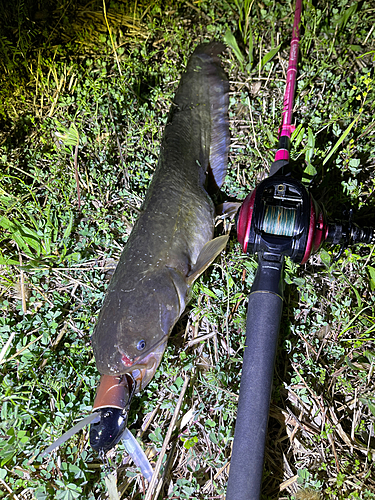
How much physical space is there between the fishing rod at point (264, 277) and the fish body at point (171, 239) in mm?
402

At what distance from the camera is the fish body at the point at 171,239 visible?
2.32m

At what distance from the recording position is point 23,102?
3971 millimetres

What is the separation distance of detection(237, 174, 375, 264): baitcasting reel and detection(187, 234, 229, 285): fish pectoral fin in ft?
0.64

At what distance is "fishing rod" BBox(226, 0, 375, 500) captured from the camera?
2057 millimetres

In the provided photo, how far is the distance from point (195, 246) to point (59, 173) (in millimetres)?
1760

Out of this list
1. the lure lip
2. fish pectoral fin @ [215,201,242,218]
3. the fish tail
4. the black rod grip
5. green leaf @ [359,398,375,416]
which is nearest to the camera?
the black rod grip

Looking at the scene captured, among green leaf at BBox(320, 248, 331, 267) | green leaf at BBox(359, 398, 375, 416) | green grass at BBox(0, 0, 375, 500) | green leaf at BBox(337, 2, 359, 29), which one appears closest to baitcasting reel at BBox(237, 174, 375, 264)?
green leaf at BBox(320, 248, 331, 267)

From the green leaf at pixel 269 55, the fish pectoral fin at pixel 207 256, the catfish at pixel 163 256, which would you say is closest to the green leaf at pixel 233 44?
the green leaf at pixel 269 55

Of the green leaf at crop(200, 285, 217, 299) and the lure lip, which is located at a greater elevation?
the green leaf at crop(200, 285, 217, 299)

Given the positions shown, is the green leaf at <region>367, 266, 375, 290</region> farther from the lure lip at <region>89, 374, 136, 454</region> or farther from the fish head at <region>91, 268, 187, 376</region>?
the lure lip at <region>89, 374, 136, 454</region>

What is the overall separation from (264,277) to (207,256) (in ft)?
1.57

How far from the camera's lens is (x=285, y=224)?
230 cm

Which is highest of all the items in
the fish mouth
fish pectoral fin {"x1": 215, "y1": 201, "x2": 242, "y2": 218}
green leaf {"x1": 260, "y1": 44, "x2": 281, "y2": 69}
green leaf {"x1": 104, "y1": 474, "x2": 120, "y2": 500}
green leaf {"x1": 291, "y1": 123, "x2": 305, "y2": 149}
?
green leaf {"x1": 260, "y1": 44, "x2": 281, "y2": 69}

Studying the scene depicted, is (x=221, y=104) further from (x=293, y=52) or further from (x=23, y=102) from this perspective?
(x=23, y=102)
